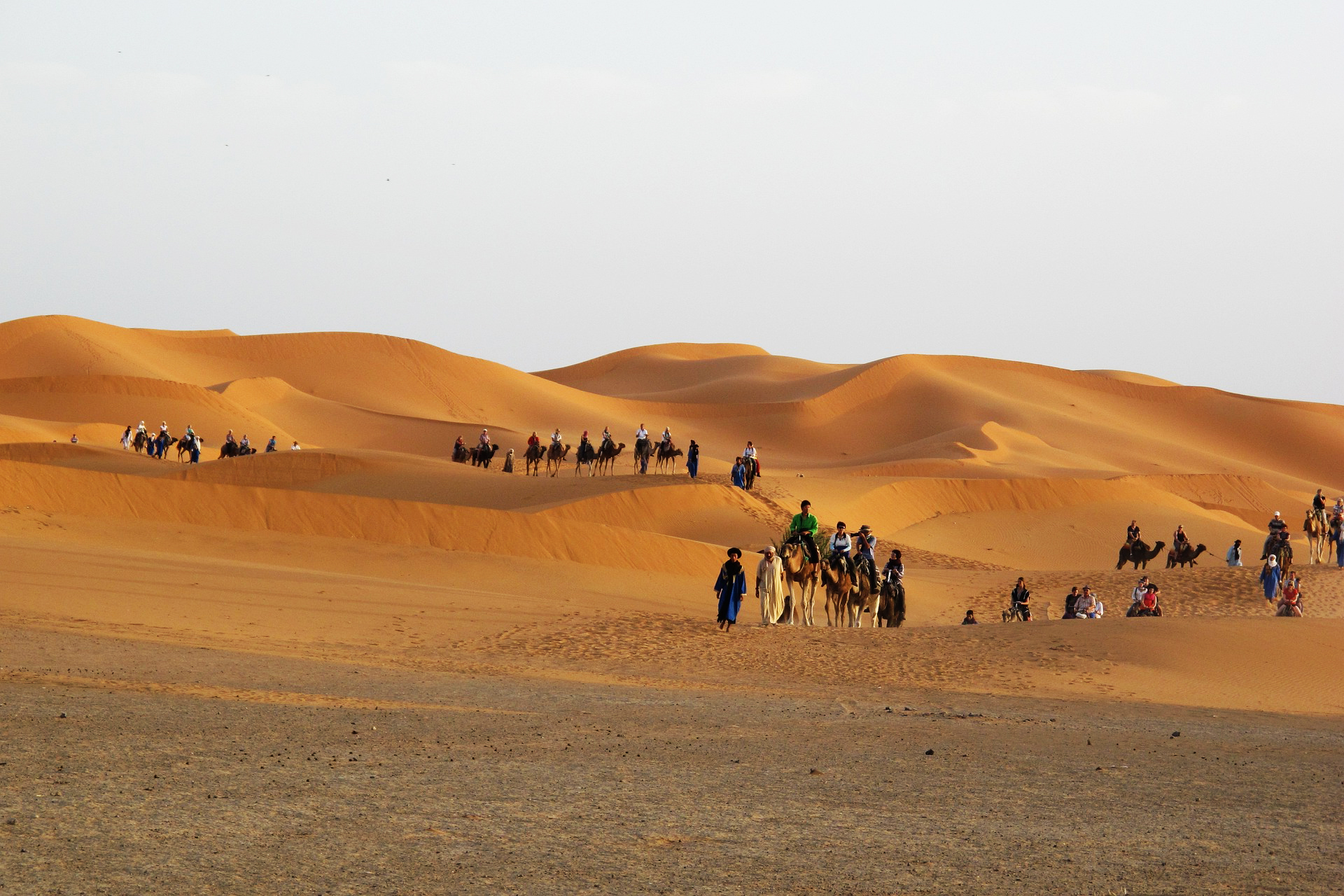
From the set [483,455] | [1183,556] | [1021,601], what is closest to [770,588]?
[1021,601]

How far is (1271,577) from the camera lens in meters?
25.4

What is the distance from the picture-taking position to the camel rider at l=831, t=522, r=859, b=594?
19.8 meters

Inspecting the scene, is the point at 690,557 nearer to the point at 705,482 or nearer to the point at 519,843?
the point at 705,482

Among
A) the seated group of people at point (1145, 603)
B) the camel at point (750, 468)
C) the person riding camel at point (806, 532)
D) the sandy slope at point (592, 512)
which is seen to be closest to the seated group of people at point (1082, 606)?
the seated group of people at point (1145, 603)

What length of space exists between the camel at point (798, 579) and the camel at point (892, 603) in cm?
114

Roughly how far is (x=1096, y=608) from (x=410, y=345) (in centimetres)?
7555

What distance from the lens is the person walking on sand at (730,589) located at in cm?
1903

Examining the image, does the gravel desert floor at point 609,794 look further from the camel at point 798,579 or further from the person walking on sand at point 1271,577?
the person walking on sand at point 1271,577

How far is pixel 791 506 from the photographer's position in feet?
129

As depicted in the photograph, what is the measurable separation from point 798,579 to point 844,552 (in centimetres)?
81

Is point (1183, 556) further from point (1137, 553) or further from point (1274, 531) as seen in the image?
point (1274, 531)

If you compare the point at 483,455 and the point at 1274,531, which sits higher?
the point at 483,455

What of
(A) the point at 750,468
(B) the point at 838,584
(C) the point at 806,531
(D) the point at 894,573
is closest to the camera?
(C) the point at 806,531

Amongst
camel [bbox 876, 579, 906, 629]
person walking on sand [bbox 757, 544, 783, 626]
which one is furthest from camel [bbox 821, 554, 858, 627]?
person walking on sand [bbox 757, 544, 783, 626]
